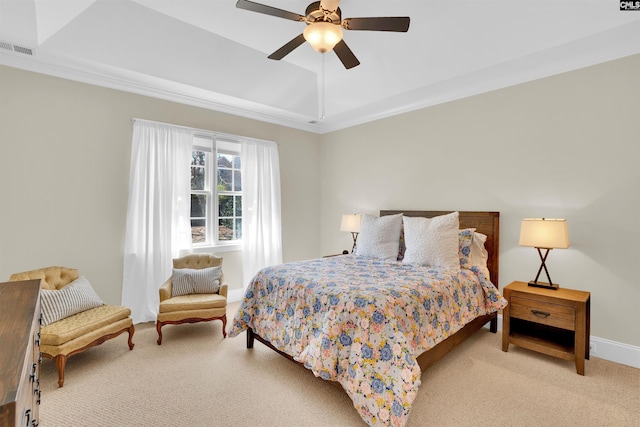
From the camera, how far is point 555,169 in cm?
306

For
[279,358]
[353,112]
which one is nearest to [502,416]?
[279,358]

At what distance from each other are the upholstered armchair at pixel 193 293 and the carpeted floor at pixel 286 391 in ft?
0.99

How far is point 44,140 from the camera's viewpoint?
3.11 metres

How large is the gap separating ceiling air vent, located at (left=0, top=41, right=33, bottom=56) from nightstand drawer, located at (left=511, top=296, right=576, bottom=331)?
5.03 metres

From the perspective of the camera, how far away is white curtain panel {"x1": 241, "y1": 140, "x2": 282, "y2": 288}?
14.9ft

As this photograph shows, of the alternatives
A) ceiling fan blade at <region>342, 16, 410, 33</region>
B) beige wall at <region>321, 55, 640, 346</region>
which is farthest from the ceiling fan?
beige wall at <region>321, 55, 640, 346</region>

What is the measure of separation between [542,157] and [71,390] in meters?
4.60

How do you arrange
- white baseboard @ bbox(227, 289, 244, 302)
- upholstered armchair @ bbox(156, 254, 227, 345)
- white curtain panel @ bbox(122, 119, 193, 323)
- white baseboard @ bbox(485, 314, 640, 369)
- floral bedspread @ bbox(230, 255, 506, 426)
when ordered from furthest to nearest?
white baseboard @ bbox(227, 289, 244, 302) < white curtain panel @ bbox(122, 119, 193, 323) < upholstered armchair @ bbox(156, 254, 227, 345) < white baseboard @ bbox(485, 314, 640, 369) < floral bedspread @ bbox(230, 255, 506, 426)

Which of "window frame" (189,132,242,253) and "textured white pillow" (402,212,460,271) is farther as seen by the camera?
"window frame" (189,132,242,253)

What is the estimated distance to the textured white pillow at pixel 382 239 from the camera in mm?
3637

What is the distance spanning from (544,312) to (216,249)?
3.78 m

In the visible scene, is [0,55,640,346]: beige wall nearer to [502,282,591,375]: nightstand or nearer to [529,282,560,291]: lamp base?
[529,282,560,291]: lamp base

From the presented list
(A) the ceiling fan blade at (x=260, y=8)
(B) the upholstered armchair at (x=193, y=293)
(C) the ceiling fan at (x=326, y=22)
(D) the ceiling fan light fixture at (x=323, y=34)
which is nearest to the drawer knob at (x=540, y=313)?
(C) the ceiling fan at (x=326, y=22)

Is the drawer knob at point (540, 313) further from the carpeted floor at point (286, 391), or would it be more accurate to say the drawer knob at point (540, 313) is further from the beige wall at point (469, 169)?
the beige wall at point (469, 169)
